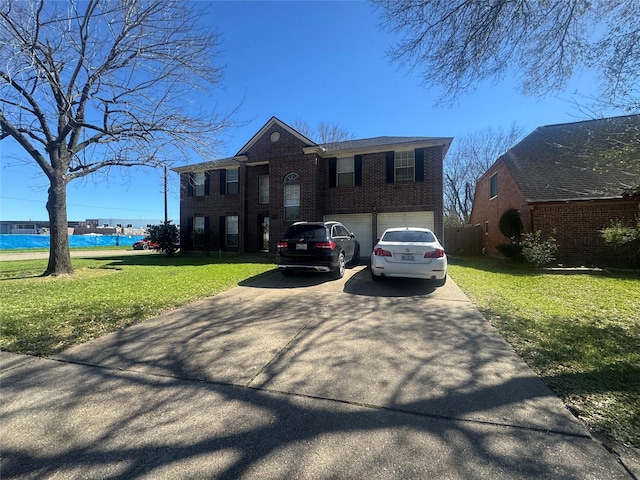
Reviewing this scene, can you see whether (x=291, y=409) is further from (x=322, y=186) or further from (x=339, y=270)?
(x=322, y=186)

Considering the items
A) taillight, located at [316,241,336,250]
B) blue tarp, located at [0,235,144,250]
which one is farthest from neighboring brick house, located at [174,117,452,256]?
blue tarp, located at [0,235,144,250]

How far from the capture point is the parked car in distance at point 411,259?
7.05 m

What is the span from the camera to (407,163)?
14.5m

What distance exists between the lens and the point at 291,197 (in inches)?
A: 614

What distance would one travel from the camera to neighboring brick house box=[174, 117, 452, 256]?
46.5 feet

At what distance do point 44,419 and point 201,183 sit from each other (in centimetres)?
1800

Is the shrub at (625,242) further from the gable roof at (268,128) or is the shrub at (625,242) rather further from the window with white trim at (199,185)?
the window with white trim at (199,185)

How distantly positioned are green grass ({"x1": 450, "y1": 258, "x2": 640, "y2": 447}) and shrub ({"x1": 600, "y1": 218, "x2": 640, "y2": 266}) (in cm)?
192

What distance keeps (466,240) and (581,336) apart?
51.7 ft

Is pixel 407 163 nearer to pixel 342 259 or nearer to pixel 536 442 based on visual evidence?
pixel 342 259

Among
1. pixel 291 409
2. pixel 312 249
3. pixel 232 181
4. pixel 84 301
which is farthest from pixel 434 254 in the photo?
pixel 232 181

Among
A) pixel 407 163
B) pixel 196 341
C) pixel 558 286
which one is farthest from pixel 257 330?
pixel 407 163

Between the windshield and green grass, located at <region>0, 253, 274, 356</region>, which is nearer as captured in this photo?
green grass, located at <region>0, 253, 274, 356</region>

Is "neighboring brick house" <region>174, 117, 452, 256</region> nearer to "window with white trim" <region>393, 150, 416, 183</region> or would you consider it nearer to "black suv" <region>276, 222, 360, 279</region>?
"window with white trim" <region>393, 150, 416, 183</region>
